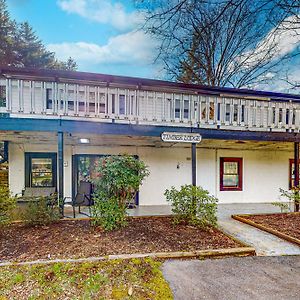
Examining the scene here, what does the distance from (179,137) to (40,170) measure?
5047 mm

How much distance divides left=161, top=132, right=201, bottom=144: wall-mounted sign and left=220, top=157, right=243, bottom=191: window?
11.1 ft

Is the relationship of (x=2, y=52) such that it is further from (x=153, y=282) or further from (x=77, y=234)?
(x=153, y=282)

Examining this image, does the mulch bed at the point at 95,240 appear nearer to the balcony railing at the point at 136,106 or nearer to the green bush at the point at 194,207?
the green bush at the point at 194,207

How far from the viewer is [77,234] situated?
4.93 meters

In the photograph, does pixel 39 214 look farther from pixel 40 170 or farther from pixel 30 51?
pixel 30 51

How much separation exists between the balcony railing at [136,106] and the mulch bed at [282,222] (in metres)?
2.73

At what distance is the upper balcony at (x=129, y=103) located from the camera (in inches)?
248

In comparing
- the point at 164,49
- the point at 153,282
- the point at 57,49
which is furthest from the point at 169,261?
the point at 57,49

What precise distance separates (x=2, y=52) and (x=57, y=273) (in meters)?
21.3

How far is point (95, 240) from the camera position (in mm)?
4602

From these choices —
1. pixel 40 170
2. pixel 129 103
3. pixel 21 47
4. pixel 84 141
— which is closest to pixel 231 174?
pixel 129 103

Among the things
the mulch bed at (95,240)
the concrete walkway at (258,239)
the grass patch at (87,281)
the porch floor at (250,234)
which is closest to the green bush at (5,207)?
the mulch bed at (95,240)

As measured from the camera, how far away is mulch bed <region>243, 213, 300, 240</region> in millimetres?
5578

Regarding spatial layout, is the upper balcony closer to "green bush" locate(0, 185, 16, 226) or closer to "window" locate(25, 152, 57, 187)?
"window" locate(25, 152, 57, 187)
